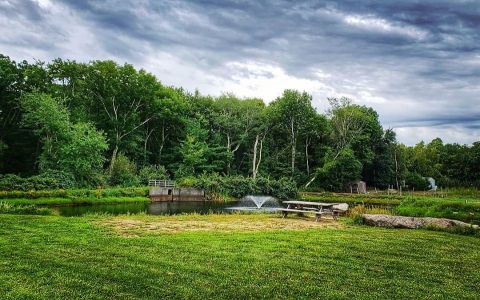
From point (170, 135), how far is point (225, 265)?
60674mm

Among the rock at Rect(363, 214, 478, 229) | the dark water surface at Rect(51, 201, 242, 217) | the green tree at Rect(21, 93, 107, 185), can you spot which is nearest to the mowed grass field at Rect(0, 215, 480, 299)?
the rock at Rect(363, 214, 478, 229)

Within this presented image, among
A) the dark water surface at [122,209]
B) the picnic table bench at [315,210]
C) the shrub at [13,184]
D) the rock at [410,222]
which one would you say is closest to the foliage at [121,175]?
the shrub at [13,184]

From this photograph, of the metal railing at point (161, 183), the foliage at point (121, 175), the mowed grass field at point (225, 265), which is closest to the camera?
the mowed grass field at point (225, 265)

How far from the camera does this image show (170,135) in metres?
67.8

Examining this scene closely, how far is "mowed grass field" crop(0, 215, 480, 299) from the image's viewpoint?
684 cm

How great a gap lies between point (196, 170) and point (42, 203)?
32938 millimetres

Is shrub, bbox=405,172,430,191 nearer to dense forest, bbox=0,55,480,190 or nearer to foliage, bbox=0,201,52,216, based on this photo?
dense forest, bbox=0,55,480,190

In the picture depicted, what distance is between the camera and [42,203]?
30609mm

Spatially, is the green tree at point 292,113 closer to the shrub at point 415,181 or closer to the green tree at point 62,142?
the shrub at point 415,181

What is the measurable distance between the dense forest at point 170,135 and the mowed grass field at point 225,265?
34004 mm

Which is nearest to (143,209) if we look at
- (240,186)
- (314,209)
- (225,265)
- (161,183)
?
(314,209)

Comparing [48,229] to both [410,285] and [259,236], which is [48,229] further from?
[410,285]

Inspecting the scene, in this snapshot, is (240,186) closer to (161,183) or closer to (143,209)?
(161,183)

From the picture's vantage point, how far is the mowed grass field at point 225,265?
6.84 metres
